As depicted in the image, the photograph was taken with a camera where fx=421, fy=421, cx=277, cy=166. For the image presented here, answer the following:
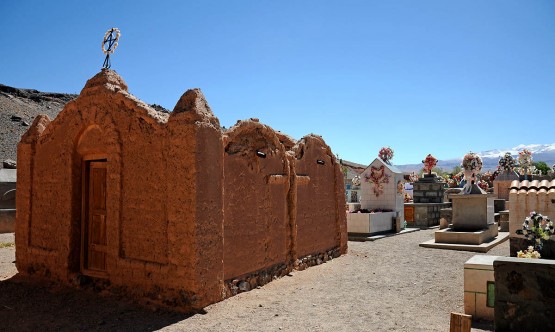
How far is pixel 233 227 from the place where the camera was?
7555 mm

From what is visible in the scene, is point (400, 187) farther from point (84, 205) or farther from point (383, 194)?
point (84, 205)

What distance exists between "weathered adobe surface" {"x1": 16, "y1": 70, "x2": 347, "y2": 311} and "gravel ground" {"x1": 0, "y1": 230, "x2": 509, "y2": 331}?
35 cm

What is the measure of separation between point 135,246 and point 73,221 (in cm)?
178

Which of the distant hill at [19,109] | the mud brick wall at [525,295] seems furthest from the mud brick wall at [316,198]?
the distant hill at [19,109]

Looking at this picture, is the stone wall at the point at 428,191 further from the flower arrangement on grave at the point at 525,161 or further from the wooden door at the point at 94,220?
the wooden door at the point at 94,220

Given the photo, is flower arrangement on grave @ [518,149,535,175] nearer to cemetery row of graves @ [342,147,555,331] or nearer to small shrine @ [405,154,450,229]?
cemetery row of graves @ [342,147,555,331]

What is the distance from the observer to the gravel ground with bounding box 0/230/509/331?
19.5 feet

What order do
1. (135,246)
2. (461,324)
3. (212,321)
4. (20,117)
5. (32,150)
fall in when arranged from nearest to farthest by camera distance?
(461,324) < (212,321) < (135,246) < (32,150) < (20,117)

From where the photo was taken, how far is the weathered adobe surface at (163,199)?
6.44m

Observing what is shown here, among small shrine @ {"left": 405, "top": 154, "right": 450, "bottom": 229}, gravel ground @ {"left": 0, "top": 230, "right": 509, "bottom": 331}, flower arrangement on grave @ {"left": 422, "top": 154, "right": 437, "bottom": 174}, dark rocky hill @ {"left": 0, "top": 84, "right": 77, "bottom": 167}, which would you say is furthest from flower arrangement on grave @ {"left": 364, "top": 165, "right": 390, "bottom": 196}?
dark rocky hill @ {"left": 0, "top": 84, "right": 77, "bottom": 167}

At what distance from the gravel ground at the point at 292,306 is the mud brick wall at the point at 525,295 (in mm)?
1979

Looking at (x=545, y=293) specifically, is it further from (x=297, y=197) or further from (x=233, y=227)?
(x=297, y=197)

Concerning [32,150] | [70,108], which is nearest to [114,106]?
[70,108]

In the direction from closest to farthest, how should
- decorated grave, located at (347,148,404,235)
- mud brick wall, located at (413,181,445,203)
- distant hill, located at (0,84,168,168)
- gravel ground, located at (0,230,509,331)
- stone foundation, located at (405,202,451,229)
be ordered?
gravel ground, located at (0,230,509,331) < decorated grave, located at (347,148,404,235) < stone foundation, located at (405,202,451,229) < mud brick wall, located at (413,181,445,203) < distant hill, located at (0,84,168,168)
